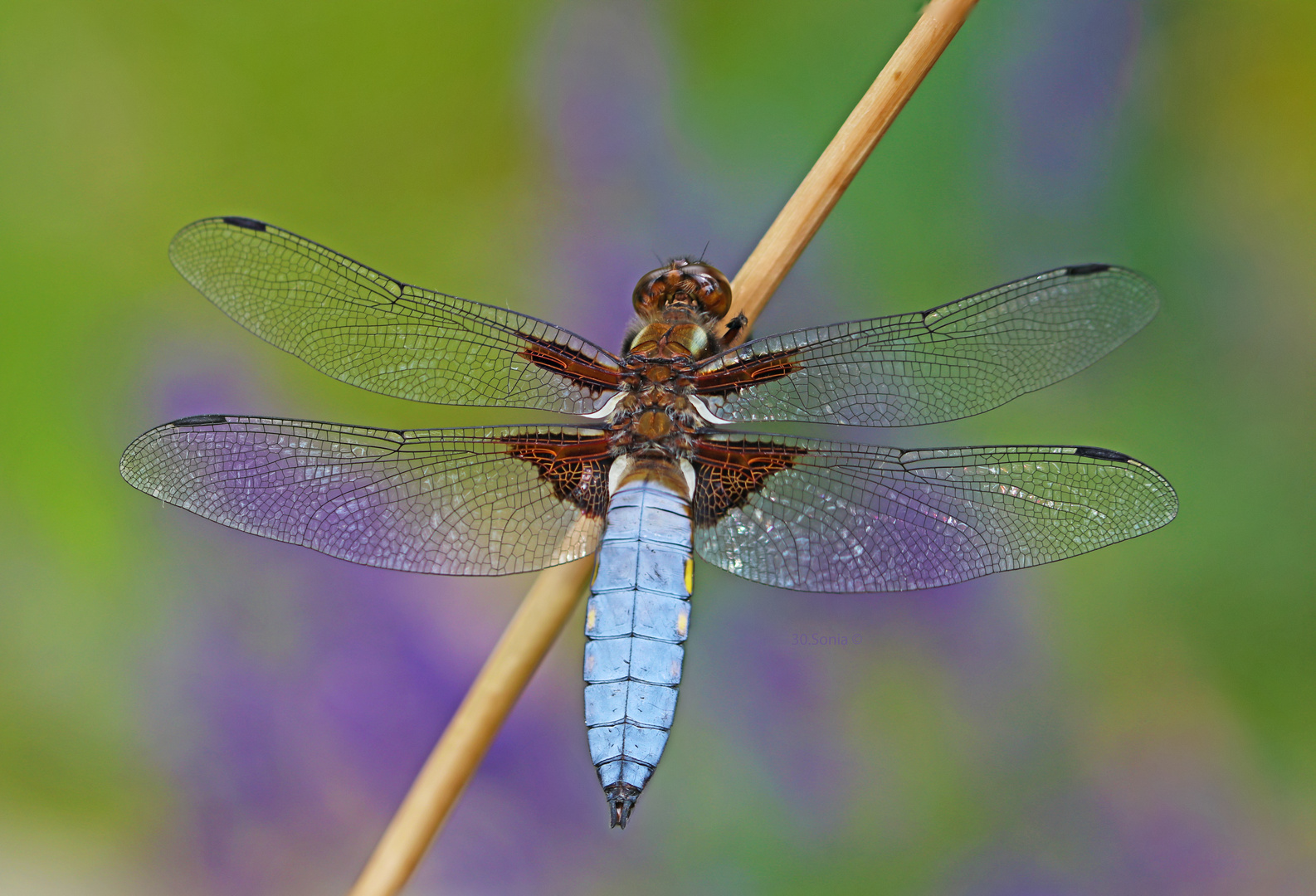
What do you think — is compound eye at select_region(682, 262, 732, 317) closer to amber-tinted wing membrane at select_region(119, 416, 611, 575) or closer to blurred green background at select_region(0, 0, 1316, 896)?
amber-tinted wing membrane at select_region(119, 416, 611, 575)

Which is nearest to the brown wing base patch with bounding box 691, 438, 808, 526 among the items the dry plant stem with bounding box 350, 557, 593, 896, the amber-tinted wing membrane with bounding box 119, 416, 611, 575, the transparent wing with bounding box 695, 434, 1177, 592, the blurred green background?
the transparent wing with bounding box 695, 434, 1177, 592

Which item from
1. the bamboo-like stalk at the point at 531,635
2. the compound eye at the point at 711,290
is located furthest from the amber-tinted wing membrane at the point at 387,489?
the compound eye at the point at 711,290

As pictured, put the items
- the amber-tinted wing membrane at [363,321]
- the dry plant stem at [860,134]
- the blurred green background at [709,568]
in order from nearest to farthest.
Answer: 1. the dry plant stem at [860,134]
2. the amber-tinted wing membrane at [363,321]
3. the blurred green background at [709,568]

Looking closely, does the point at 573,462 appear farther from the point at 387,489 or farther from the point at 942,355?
the point at 942,355

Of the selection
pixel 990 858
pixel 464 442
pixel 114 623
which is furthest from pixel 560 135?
pixel 990 858

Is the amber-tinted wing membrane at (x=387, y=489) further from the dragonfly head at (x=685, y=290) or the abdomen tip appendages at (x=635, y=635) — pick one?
the dragonfly head at (x=685, y=290)

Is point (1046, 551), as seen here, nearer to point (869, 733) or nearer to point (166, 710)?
point (869, 733)
